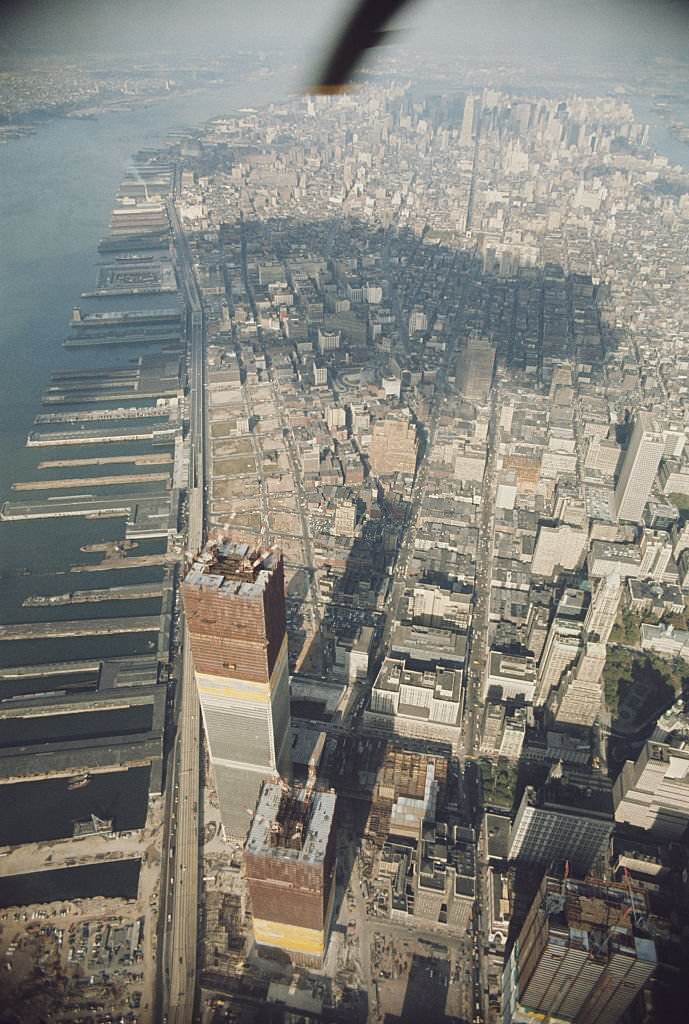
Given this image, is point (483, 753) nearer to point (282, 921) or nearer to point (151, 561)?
point (282, 921)

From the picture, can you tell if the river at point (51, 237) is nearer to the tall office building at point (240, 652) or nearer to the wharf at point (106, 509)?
the wharf at point (106, 509)

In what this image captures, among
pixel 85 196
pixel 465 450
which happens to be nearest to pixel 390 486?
pixel 465 450

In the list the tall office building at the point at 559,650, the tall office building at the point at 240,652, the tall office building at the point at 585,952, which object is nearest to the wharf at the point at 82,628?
the tall office building at the point at 240,652

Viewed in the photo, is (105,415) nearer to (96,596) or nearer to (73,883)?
(96,596)

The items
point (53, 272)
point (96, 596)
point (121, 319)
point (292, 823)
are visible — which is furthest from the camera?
point (53, 272)

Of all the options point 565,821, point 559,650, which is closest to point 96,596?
point 559,650

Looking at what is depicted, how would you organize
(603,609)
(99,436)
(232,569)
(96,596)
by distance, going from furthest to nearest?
(99,436) → (96,596) → (603,609) → (232,569)

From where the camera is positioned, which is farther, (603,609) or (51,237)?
(51,237)
